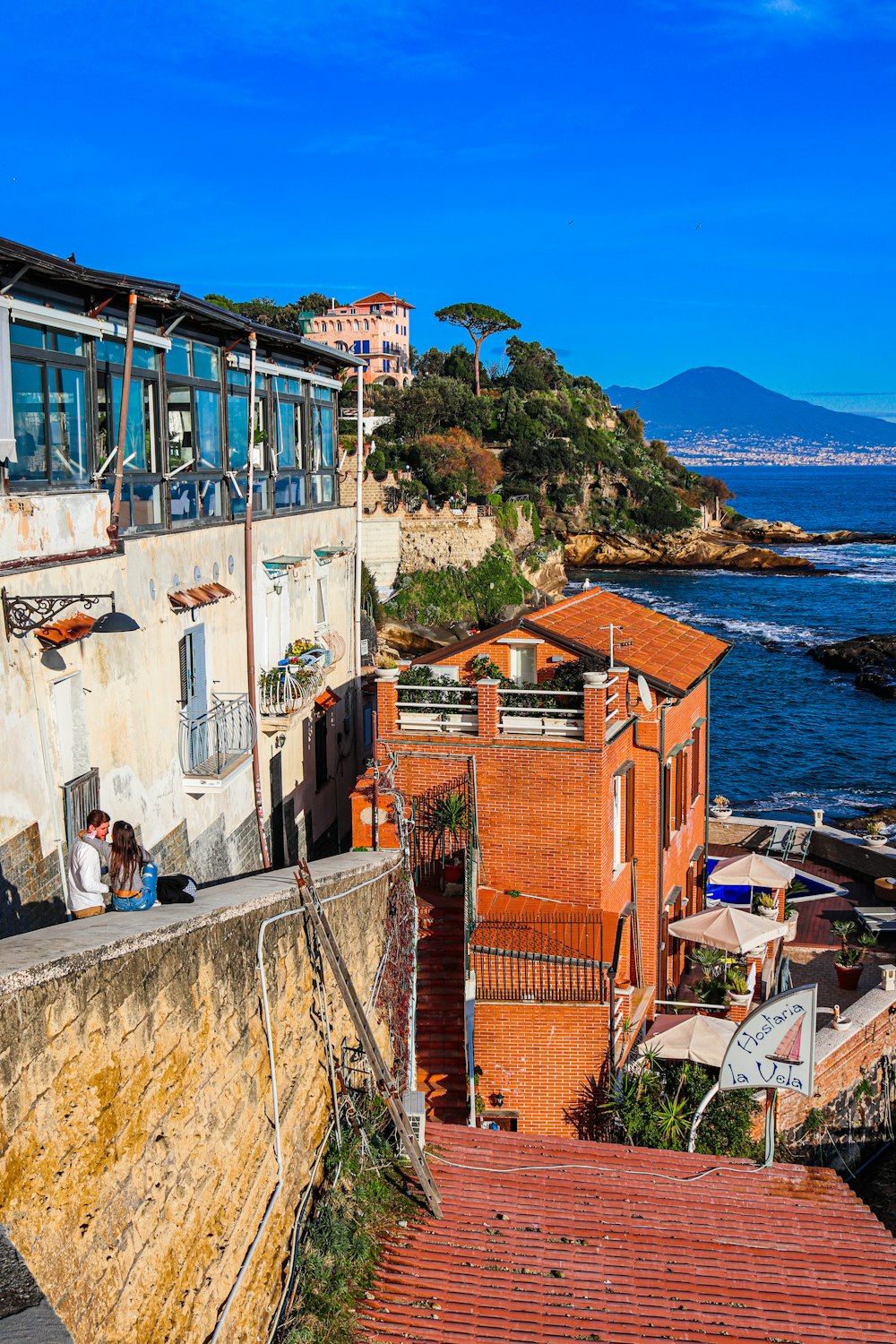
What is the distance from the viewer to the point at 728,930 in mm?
21766

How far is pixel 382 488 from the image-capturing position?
3201 inches

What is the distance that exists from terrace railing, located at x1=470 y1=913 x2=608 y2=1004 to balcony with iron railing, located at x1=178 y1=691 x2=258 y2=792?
4170 millimetres

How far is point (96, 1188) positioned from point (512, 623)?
15.8 metres

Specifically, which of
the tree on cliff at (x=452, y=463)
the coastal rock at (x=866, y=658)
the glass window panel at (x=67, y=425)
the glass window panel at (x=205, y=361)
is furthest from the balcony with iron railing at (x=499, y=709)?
the tree on cliff at (x=452, y=463)

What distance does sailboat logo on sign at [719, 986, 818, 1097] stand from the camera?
1493 cm

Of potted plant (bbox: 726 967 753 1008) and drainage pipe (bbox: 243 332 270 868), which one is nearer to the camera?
drainage pipe (bbox: 243 332 270 868)

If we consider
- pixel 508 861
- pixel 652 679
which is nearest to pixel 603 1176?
pixel 508 861

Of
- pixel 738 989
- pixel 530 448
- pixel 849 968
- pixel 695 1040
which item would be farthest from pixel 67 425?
pixel 530 448

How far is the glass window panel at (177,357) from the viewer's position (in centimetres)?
1695

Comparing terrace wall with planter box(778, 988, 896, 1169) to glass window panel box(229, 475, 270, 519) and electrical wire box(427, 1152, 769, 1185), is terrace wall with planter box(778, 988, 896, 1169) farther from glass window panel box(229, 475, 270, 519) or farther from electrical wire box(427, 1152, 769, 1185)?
glass window panel box(229, 475, 270, 519)

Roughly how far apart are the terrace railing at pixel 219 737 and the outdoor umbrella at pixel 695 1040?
7377mm

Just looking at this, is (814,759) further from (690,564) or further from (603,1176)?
(690,564)

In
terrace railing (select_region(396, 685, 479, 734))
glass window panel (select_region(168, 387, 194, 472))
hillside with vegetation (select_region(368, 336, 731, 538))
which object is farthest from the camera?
hillside with vegetation (select_region(368, 336, 731, 538))

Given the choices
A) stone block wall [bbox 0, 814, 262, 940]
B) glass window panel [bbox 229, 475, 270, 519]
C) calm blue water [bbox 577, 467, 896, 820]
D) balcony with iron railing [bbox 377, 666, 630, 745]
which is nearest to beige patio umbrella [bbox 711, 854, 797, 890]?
balcony with iron railing [bbox 377, 666, 630, 745]
